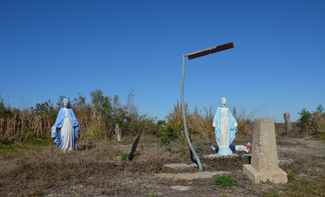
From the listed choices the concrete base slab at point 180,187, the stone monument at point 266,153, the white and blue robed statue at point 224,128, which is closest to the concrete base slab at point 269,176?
the stone monument at point 266,153

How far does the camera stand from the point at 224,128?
808 cm

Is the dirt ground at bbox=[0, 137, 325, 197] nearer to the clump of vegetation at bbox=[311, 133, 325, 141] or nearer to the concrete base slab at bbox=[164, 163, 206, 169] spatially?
the concrete base slab at bbox=[164, 163, 206, 169]

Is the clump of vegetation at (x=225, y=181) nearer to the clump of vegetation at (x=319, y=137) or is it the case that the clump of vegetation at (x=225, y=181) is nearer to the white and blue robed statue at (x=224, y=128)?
the white and blue robed statue at (x=224, y=128)

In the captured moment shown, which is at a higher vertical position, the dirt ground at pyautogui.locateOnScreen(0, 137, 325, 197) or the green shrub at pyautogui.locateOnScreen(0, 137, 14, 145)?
the green shrub at pyautogui.locateOnScreen(0, 137, 14, 145)

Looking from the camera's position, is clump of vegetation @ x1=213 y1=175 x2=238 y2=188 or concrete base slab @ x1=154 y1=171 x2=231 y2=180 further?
concrete base slab @ x1=154 y1=171 x2=231 y2=180

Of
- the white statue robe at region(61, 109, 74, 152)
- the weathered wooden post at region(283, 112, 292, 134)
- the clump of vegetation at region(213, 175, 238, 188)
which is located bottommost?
the clump of vegetation at region(213, 175, 238, 188)

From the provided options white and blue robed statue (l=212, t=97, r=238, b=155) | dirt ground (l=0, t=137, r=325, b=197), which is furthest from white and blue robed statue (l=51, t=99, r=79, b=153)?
white and blue robed statue (l=212, t=97, r=238, b=155)

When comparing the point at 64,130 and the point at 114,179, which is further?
the point at 64,130

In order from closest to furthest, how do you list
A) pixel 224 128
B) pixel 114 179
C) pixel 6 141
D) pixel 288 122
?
pixel 114 179 → pixel 224 128 → pixel 6 141 → pixel 288 122

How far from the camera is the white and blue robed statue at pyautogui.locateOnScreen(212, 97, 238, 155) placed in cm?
803

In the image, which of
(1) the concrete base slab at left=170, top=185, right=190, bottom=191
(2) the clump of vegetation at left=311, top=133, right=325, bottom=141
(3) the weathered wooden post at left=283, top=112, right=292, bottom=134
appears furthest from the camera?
(3) the weathered wooden post at left=283, top=112, right=292, bottom=134

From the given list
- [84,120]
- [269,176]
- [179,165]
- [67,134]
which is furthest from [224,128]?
[84,120]

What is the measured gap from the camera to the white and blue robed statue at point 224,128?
8.03 meters

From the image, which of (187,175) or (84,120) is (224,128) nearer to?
(187,175)
